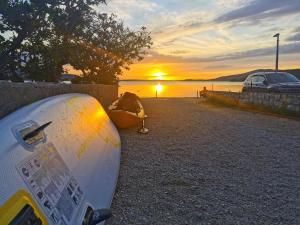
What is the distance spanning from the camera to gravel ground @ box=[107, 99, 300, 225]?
4660 mm

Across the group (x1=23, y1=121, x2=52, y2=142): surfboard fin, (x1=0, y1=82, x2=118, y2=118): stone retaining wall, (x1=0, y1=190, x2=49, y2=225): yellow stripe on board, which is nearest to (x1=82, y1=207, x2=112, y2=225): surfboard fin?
(x1=0, y1=190, x2=49, y2=225): yellow stripe on board

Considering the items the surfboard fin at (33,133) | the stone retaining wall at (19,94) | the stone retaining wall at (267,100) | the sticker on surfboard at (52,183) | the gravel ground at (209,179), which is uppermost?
the stone retaining wall at (19,94)

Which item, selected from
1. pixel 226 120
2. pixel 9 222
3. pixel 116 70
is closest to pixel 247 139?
pixel 226 120

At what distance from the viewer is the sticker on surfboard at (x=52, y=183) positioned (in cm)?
253

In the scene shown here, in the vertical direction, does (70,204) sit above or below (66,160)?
below

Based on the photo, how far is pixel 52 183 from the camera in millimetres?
2852

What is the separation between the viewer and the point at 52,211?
2557 mm

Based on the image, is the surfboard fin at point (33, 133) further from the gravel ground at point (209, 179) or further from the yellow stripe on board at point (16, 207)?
the gravel ground at point (209, 179)

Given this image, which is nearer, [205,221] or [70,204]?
[70,204]

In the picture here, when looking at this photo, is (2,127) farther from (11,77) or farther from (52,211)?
(11,77)

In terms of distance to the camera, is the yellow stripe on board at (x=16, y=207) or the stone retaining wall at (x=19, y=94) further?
the stone retaining wall at (x=19, y=94)

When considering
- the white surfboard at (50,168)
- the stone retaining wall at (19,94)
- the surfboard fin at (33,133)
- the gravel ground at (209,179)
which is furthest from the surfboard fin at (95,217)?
the stone retaining wall at (19,94)

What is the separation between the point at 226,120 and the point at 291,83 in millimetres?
6050

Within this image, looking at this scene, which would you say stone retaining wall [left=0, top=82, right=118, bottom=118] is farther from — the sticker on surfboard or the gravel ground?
the gravel ground
